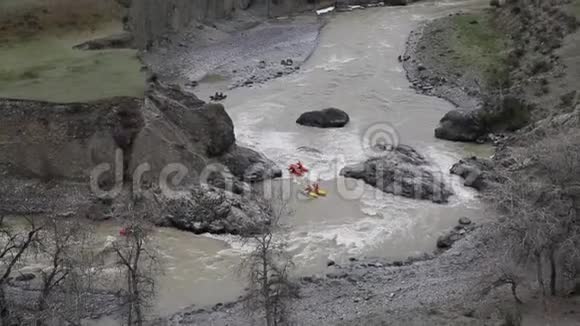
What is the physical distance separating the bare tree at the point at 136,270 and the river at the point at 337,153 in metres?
0.92

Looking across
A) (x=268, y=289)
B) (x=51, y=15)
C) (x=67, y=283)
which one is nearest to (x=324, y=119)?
(x=51, y=15)

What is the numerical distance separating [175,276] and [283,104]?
1878cm

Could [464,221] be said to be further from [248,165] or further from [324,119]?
[324,119]

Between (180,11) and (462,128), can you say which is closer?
(462,128)

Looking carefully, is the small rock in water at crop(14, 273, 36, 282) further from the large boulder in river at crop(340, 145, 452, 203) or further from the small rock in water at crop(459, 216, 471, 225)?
the small rock in water at crop(459, 216, 471, 225)

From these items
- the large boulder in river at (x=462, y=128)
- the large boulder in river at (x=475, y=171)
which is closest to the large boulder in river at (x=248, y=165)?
the large boulder in river at (x=475, y=171)

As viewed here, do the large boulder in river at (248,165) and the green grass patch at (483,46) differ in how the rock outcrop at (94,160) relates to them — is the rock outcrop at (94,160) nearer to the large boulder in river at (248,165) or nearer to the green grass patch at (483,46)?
the large boulder in river at (248,165)

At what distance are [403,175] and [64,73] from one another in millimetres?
15557

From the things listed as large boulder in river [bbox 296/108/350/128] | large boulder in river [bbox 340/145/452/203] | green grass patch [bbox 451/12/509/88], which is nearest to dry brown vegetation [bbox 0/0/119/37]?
large boulder in river [bbox 296/108/350/128]

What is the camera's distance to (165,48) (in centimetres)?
5331

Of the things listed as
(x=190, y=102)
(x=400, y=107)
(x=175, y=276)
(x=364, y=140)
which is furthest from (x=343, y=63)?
(x=175, y=276)

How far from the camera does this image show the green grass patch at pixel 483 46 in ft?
156

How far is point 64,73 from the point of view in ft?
119

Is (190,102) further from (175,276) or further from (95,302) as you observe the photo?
(95,302)
